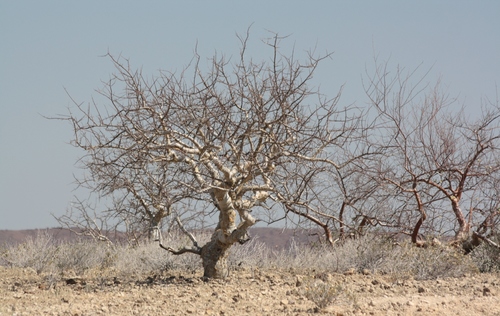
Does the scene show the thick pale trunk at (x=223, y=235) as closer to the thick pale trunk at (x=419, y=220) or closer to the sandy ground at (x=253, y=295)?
the sandy ground at (x=253, y=295)

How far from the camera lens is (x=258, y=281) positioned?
1070cm

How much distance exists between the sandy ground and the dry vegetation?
0.05ft

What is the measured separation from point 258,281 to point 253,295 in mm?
1576

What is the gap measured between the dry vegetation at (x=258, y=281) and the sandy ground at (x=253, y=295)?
16 mm

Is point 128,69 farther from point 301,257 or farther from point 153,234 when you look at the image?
point 153,234

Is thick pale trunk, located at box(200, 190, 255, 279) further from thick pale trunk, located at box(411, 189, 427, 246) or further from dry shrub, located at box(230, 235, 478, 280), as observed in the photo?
thick pale trunk, located at box(411, 189, 427, 246)

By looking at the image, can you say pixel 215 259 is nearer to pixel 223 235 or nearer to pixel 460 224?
pixel 223 235

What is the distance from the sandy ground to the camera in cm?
825

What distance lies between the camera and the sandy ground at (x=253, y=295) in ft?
27.1

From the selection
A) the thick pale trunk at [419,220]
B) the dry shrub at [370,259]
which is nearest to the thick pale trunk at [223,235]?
the dry shrub at [370,259]

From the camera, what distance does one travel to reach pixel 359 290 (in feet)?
32.0

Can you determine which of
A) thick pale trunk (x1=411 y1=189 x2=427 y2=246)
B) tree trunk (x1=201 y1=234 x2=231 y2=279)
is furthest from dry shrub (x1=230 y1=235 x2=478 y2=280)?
tree trunk (x1=201 y1=234 x2=231 y2=279)

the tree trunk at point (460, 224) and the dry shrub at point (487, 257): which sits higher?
the tree trunk at point (460, 224)

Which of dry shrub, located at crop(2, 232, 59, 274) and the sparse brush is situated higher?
dry shrub, located at crop(2, 232, 59, 274)
